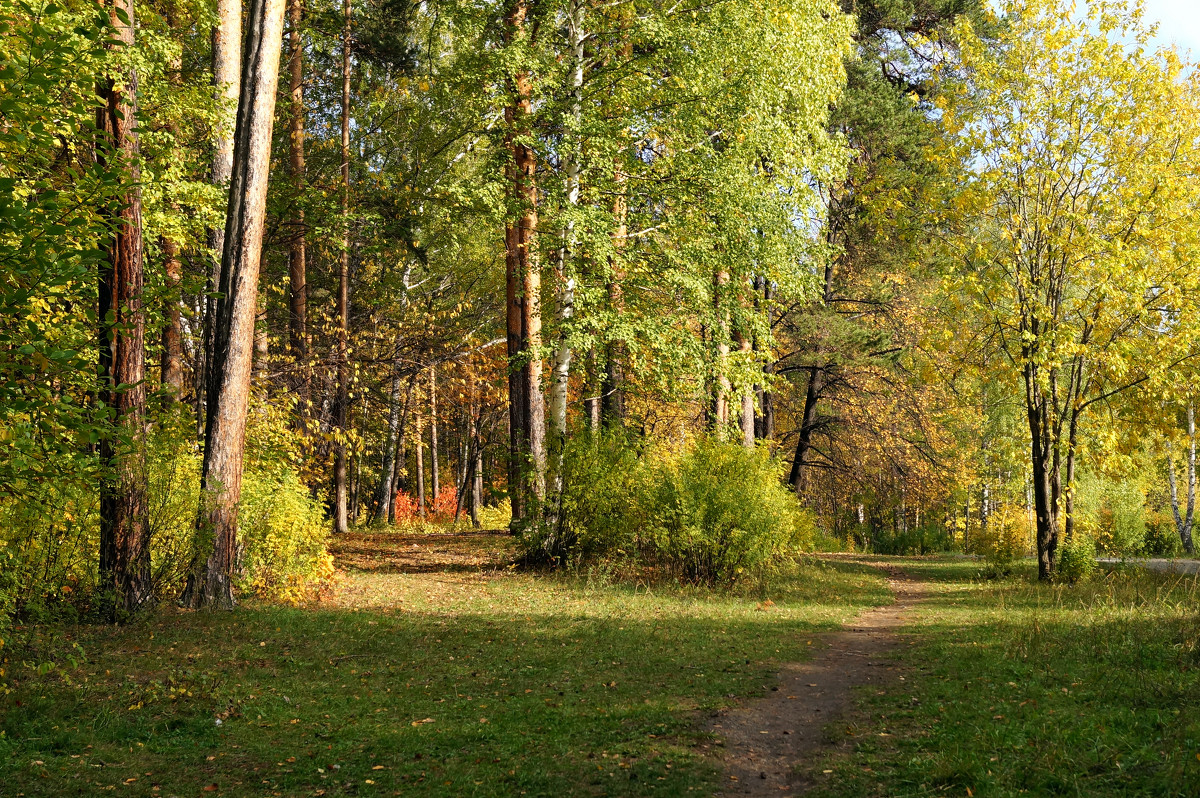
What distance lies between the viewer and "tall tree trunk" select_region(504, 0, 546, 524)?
45.7ft

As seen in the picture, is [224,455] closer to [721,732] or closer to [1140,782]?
[721,732]

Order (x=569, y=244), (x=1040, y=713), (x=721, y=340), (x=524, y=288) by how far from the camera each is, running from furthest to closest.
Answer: (x=524, y=288) → (x=721, y=340) → (x=569, y=244) → (x=1040, y=713)

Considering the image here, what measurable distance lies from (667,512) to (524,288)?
16.2 ft

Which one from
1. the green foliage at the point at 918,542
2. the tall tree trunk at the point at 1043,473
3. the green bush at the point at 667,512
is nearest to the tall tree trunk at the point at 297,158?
the green bush at the point at 667,512

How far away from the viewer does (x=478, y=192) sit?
13.2 m

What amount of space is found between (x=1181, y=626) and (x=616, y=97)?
11.9m

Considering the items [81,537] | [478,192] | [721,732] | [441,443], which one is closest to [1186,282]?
[478,192]

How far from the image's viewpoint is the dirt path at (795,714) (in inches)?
211

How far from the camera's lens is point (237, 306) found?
10.1 m

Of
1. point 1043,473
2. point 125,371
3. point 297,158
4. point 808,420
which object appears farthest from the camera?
point 808,420

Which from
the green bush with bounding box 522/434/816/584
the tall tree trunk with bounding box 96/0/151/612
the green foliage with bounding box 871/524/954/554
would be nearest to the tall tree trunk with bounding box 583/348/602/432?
the green bush with bounding box 522/434/816/584

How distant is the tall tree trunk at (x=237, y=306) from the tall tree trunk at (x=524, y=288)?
14.0 ft

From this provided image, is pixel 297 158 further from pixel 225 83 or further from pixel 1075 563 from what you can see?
pixel 1075 563

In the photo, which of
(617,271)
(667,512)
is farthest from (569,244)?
(667,512)
